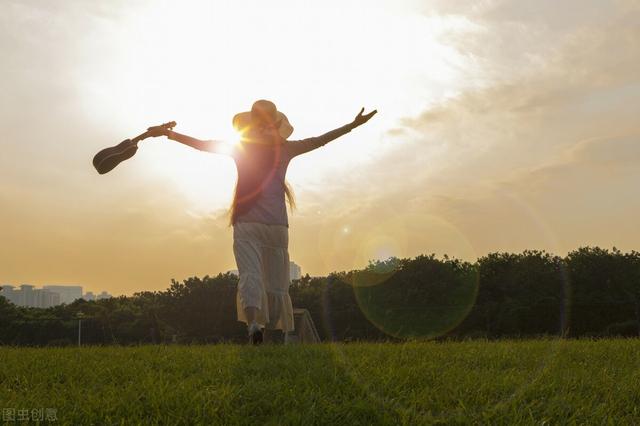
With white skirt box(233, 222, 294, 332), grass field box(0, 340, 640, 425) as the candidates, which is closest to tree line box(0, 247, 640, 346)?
white skirt box(233, 222, 294, 332)

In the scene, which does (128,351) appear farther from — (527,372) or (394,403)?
(527,372)

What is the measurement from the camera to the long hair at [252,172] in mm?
8859

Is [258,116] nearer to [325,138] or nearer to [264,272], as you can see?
[325,138]

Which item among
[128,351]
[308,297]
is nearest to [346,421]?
[128,351]

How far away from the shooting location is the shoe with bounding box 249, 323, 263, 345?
8.16 metres

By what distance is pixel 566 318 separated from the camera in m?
38.5

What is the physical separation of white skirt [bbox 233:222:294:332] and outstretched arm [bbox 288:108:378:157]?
1.14 m

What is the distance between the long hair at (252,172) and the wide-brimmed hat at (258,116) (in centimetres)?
29

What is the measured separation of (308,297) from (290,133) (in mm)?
40477

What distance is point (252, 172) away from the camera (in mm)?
8977

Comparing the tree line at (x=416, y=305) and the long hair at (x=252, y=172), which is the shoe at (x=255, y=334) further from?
the tree line at (x=416, y=305)

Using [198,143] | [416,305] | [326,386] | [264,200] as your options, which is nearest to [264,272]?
[264,200]

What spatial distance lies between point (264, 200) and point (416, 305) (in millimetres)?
34714

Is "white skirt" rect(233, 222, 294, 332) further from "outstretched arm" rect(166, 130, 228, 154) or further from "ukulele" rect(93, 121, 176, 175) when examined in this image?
"ukulele" rect(93, 121, 176, 175)
